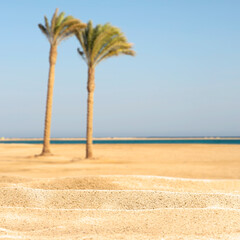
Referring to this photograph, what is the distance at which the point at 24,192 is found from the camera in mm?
6363

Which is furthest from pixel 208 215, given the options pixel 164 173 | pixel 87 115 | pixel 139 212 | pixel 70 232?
pixel 87 115

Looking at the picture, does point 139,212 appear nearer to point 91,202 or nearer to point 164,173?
point 91,202

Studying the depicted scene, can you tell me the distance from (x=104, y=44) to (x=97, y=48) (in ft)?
1.60

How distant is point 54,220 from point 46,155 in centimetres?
1660

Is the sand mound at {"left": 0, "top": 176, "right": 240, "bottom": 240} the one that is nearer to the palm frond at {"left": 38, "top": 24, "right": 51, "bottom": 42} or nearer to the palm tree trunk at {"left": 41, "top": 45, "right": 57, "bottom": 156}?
the palm tree trunk at {"left": 41, "top": 45, "right": 57, "bottom": 156}

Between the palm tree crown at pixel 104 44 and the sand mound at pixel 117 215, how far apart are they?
14.2m

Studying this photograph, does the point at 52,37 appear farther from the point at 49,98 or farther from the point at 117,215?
the point at 117,215

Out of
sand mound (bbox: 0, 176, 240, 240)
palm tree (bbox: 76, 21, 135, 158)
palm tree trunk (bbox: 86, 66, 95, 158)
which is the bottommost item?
sand mound (bbox: 0, 176, 240, 240)

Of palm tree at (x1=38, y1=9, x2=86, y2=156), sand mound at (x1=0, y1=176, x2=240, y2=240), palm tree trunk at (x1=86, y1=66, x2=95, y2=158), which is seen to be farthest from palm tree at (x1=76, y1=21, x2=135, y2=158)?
sand mound at (x1=0, y1=176, x2=240, y2=240)

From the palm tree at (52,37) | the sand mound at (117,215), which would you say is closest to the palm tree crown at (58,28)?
the palm tree at (52,37)

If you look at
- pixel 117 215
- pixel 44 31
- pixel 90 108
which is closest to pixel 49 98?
pixel 90 108

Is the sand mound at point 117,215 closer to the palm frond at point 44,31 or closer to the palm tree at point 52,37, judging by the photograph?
the palm tree at point 52,37

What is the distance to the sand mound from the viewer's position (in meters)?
4.00

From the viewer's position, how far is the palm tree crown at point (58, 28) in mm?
20875
